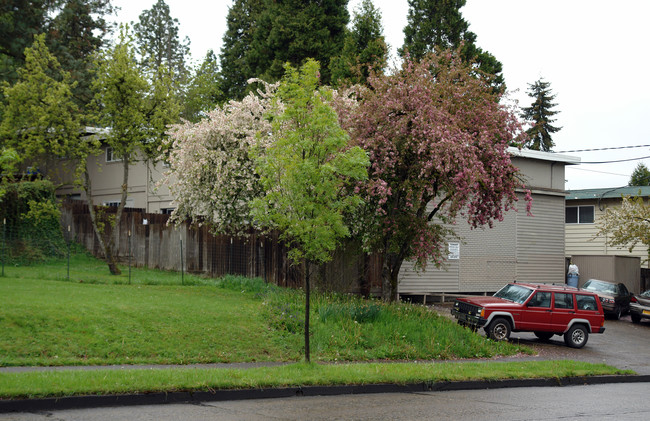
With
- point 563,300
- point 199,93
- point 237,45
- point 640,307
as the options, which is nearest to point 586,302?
point 563,300

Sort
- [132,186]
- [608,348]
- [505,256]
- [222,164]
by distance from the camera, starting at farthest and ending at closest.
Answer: [132,186]
[505,256]
[222,164]
[608,348]

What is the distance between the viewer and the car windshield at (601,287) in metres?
28.1

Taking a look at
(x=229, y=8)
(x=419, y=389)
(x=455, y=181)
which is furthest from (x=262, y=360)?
(x=229, y=8)

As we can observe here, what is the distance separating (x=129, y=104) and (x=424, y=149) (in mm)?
12343

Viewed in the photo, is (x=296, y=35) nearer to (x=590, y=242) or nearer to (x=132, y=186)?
(x=132, y=186)

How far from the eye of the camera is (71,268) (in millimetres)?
25781

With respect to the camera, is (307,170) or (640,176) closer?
(307,170)

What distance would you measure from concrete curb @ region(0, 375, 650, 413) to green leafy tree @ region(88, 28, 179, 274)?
1548cm

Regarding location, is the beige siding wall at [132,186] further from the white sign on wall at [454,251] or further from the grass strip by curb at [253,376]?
the grass strip by curb at [253,376]

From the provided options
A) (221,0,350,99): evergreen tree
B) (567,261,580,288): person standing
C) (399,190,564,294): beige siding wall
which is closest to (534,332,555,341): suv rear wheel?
(399,190,564,294): beige siding wall

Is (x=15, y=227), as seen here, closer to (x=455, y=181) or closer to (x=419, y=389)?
(x=455, y=181)

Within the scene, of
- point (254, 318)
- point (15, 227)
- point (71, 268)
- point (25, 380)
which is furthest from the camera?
point (15, 227)

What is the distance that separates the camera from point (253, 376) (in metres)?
11.0

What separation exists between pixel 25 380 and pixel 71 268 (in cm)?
1731
